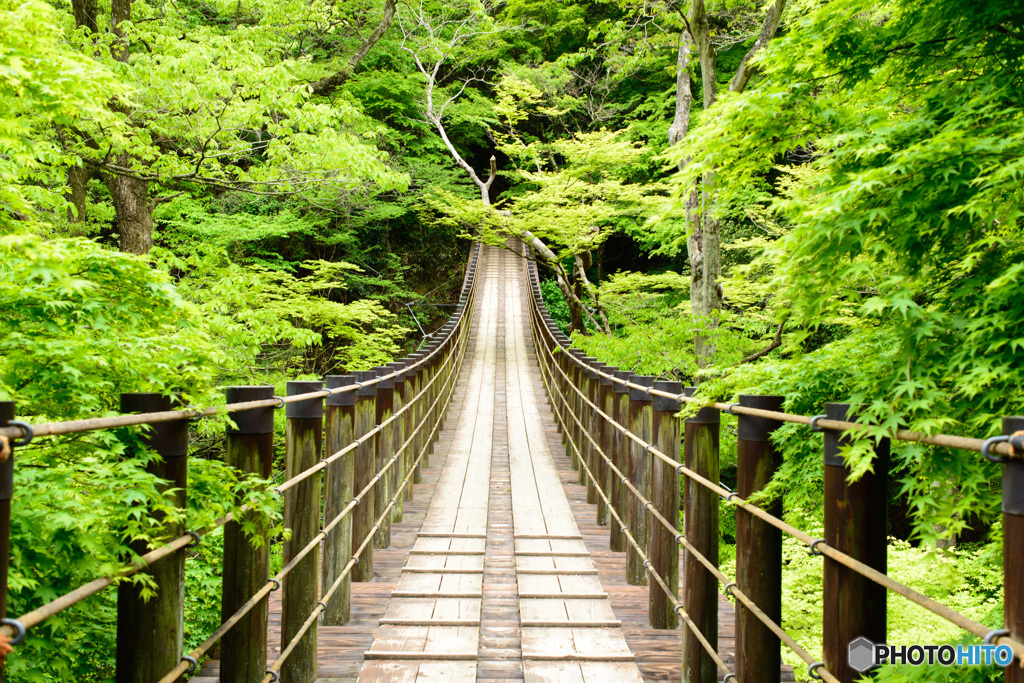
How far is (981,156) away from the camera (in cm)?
144

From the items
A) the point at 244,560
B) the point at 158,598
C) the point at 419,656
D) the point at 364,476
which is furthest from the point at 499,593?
the point at 158,598

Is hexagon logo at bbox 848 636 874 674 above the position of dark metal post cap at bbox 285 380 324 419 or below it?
below

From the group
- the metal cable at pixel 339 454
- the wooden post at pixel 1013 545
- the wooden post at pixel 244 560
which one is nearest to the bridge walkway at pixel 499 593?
the wooden post at pixel 244 560

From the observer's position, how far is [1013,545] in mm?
904

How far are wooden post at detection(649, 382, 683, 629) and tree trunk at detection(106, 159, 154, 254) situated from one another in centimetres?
643

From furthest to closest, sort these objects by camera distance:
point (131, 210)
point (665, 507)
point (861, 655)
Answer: point (131, 210) → point (665, 507) → point (861, 655)

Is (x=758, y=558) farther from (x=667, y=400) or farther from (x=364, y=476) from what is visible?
(x=364, y=476)

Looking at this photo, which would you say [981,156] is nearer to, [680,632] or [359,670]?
[680,632]

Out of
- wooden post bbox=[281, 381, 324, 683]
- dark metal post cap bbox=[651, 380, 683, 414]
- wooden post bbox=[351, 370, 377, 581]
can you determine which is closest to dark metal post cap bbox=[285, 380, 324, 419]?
wooden post bbox=[281, 381, 324, 683]

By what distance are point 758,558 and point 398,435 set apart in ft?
9.31

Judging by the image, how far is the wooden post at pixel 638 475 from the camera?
314cm

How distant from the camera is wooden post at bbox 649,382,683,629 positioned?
103 inches

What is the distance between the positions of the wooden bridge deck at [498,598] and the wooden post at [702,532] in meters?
0.22

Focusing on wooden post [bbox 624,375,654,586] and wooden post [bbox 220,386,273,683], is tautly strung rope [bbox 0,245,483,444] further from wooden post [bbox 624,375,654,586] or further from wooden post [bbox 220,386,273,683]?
wooden post [bbox 624,375,654,586]
